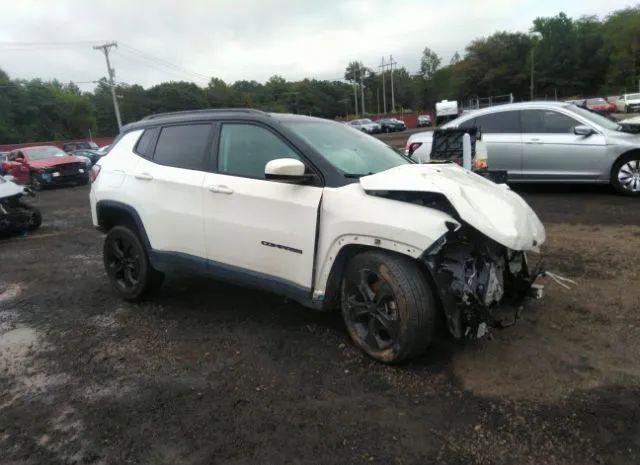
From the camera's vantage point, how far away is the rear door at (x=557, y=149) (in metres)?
8.16

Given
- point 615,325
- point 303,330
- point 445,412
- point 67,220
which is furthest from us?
point 67,220

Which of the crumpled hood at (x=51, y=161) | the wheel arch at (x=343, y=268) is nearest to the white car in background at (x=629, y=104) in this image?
the crumpled hood at (x=51, y=161)

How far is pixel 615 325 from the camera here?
3.81 m

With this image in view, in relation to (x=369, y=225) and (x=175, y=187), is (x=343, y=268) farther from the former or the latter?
(x=175, y=187)

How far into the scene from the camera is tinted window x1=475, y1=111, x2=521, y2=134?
885 cm

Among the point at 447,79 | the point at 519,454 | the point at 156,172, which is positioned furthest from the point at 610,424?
the point at 447,79

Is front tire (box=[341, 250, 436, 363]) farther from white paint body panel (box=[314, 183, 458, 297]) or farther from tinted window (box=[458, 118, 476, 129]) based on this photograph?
tinted window (box=[458, 118, 476, 129])

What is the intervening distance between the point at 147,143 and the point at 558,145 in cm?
666

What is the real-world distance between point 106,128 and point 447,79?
65326 mm

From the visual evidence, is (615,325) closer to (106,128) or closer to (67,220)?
(67,220)

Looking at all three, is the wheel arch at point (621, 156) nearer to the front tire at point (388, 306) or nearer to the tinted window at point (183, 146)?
the front tire at point (388, 306)

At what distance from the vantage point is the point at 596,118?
8594mm

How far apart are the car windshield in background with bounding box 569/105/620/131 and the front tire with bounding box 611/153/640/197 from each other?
2.09ft

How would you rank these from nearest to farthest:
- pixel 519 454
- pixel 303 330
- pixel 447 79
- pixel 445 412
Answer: pixel 519 454 < pixel 445 412 < pixel 303 330 < pixel 447 79
